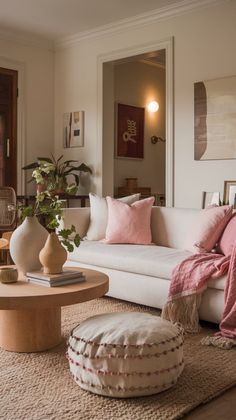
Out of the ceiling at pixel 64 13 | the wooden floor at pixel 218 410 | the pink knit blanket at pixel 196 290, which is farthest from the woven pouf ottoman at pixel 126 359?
the ceiling at pixel 64 13

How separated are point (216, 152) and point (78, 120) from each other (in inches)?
82.9

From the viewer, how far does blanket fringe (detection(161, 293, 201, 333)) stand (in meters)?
2.90

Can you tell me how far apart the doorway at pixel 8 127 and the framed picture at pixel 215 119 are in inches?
92.7

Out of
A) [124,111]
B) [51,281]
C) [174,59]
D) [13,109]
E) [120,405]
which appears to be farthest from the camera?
[124,111]

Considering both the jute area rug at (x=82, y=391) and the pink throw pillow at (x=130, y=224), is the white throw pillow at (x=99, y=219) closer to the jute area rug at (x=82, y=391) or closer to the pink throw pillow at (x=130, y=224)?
the pink throw pillow at (x=130, y=224)

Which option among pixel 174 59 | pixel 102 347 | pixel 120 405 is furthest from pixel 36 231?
pixel 174 59

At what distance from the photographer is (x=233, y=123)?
4.66 meters

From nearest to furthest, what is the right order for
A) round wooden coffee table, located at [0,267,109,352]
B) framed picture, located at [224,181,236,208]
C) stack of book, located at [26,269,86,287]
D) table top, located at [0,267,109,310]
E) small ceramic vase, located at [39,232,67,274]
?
table top, located at [0,267,109,310] → round wooden coffee table, located at [0,267,109,352] → stack of book, located at [26,269,86,287] → small ceramic vase, located at [39,232,67,274] → framed picture, located at [224,181,236,208]

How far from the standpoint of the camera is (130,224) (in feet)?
12.9

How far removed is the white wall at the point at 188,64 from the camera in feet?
15.5

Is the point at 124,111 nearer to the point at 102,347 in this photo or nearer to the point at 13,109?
the point at 13,109

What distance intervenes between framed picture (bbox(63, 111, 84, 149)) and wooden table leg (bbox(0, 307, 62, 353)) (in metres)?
3.87

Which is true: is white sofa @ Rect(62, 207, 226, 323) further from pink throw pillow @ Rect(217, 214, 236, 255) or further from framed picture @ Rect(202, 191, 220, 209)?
framed picture @ Rect(202, 191, 220, 209)

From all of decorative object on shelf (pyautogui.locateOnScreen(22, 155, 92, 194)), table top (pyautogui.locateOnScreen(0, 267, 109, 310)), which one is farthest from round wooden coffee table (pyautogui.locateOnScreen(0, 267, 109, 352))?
decorative object on shelf (pyautogui.locateOnScreen(22, 155, 92, 194))
